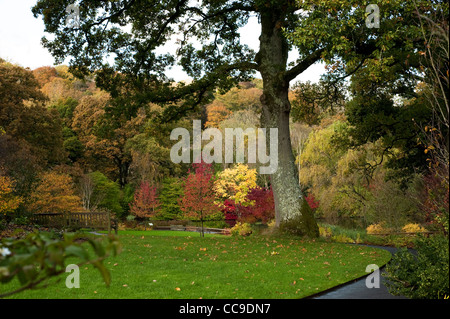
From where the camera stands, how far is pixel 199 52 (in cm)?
1781

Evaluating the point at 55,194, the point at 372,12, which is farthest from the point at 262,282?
the point at 55,194

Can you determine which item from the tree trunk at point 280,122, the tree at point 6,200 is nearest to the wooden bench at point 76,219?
the tree at point 6,200

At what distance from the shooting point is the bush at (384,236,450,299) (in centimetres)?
520

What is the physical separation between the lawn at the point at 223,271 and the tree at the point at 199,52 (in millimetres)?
3410

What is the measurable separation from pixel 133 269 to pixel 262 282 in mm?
2758

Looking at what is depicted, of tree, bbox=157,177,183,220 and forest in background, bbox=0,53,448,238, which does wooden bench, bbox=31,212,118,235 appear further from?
Result: tree, bbox=157,177,183,220

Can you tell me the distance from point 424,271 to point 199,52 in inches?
566

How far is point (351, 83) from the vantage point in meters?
17.2

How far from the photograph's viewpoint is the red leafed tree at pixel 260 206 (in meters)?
23.4

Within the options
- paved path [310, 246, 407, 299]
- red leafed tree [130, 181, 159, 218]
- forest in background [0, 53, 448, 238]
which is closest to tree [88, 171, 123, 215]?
forest in background [0, 53, 448, 238]

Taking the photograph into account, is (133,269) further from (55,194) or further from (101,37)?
(55,194)

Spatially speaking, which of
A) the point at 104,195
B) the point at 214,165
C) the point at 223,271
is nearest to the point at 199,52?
the point at 223,271

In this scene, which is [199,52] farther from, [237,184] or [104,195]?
[104,195]

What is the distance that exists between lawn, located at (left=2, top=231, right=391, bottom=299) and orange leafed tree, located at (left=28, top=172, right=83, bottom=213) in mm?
8636
